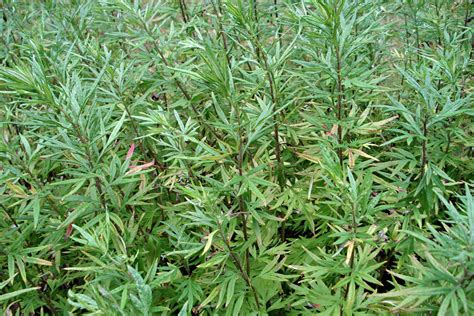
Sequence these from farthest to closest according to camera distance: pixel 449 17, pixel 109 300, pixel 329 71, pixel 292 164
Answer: pixel 449 17, pixel 292 164, pixel 329 71, pixel 109 300

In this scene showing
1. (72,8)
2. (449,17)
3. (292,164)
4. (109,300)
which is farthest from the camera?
(72,8)

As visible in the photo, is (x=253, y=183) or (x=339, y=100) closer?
(x=253, y=183)

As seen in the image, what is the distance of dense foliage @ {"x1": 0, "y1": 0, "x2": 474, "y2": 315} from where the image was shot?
1.54m

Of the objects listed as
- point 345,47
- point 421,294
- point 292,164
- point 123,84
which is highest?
point 345,47

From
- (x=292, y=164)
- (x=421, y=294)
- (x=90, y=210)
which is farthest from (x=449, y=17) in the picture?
(x=90, y=210)

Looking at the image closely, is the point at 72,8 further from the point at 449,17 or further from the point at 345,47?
the point at 449,17

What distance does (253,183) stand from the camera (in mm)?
1644

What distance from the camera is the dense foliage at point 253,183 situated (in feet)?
5.05

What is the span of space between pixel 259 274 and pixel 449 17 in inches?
62.9

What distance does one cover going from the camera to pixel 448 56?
1.99 metres

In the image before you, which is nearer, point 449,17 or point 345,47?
point 345,47

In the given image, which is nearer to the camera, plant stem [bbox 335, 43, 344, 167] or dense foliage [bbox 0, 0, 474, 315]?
dense foliage [bbox 0, 0, 474, 315]

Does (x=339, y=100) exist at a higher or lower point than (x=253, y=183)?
higher

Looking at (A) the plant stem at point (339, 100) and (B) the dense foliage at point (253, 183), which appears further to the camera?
(A) the plant stem at point (339, 100)
